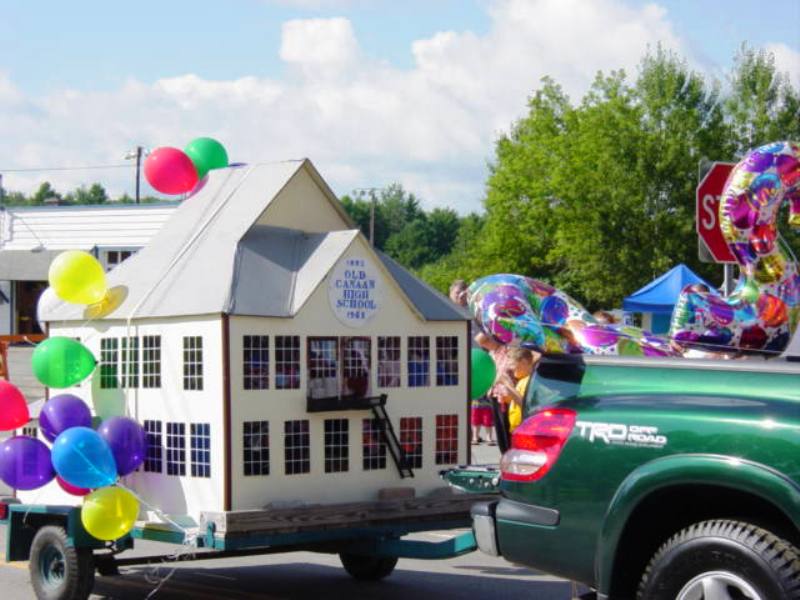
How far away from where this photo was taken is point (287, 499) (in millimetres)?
7887

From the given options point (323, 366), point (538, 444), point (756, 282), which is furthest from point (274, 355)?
point (756, 282)

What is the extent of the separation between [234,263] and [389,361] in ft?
4.00

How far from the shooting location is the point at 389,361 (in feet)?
27.5

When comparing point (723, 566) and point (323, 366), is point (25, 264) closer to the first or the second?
point (323, 366)

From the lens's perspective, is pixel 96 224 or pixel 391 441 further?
pixel 96 224

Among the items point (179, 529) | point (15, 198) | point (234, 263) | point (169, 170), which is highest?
point (15, 198)

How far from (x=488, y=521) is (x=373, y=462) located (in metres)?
2.35

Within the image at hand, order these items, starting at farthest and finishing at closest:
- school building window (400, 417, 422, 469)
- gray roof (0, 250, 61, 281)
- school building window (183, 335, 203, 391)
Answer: gray roof (0, 250, 61, 281) → school building window (400, 417, 422, 469) → school building window (183, 335, 203, 391)

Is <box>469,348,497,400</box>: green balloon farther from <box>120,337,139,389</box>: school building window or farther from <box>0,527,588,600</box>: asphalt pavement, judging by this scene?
<box>120,337,139,389</box>: school building window

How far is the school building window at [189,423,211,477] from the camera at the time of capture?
7.75m

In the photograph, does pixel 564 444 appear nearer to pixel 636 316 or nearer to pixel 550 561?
pixel 550 561

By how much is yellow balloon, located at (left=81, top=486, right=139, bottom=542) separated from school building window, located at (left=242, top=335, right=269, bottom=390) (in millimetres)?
1050

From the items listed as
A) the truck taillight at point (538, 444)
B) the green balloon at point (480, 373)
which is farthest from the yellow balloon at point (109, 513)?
the truck taillight at point (538, 444)

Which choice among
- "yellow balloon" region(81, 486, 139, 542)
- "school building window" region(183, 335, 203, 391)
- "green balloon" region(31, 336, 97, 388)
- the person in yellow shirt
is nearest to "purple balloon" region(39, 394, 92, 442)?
"green balloon" region(31, 336, 97, 388)
